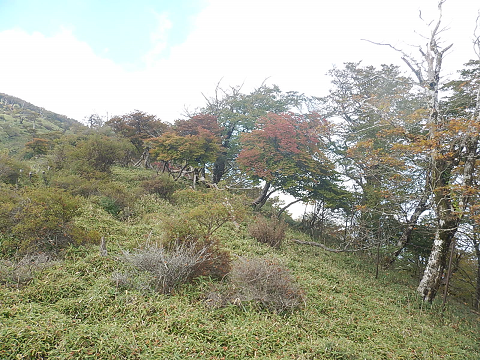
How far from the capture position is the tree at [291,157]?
37.5ft

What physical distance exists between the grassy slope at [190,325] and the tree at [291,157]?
6.21 m

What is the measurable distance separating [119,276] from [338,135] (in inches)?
442

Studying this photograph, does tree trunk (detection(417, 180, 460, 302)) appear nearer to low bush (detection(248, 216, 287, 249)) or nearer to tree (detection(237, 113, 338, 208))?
low bush (detection(248, 216, 287, 249))

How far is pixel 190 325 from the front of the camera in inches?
129

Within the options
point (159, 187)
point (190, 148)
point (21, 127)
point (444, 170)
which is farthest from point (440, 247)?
point (21, 127)

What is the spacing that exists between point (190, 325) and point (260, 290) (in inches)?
49.7

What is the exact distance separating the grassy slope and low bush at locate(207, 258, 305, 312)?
0.14 meters

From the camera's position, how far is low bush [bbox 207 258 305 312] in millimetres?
3996

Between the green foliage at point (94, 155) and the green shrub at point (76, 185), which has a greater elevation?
the green foliage at point (94, 155)

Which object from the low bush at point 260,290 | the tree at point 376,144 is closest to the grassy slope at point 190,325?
the low bush at point 260,290

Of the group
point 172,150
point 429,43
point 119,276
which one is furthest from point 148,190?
point 429,43

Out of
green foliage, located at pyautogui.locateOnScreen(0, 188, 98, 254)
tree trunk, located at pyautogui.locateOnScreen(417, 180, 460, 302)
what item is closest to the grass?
green foliage, located at pyautogui.locateOnScreen(0, 188, 98, 254)

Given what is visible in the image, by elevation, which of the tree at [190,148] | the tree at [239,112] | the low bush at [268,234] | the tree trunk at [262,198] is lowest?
the low bush at [268,234]

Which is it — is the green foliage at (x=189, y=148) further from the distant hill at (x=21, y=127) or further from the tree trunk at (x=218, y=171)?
the distant hill at (x=21, y=127)
